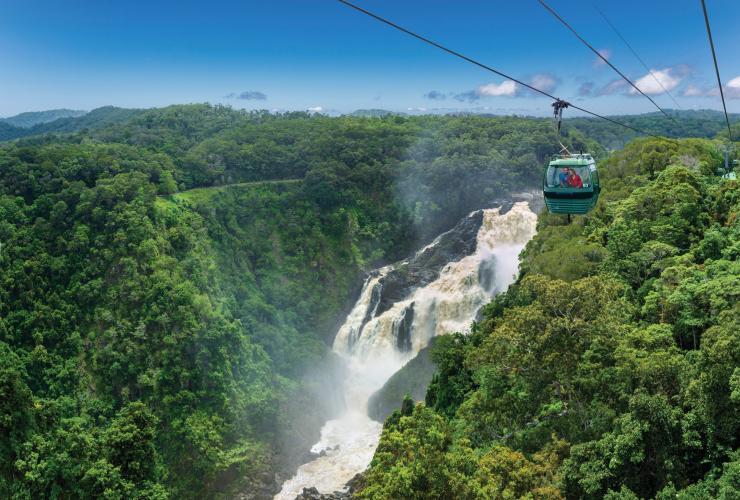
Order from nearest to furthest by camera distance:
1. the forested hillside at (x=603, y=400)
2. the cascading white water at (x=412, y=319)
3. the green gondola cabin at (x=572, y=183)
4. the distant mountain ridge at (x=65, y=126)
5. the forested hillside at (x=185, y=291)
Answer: the forested hillside at (x=603, y=400) → the green gondola cabin at (x=572, y=183) → the forested hillside at (x=185, y=291) → the cascading white water at (x=412, y=319) → the distant mountain ridge at (x=65, y=126)

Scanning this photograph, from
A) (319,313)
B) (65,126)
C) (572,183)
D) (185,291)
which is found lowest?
(319,313)

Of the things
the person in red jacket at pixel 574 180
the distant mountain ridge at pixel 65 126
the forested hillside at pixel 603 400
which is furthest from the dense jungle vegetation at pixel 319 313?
the distant mountain ridge at pixel 65 126

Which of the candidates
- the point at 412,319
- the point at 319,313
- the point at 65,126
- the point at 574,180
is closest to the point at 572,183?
the point at 574,180

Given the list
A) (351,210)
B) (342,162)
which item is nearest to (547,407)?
(351,210)

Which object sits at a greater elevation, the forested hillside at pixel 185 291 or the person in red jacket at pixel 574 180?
the person in red jacket at pixel 574 180

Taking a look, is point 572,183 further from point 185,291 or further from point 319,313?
point 319,313

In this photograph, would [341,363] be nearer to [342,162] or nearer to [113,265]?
[113,265]

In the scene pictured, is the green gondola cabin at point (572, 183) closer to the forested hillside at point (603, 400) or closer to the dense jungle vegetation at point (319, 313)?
the forested hillside at point (603, 400)
